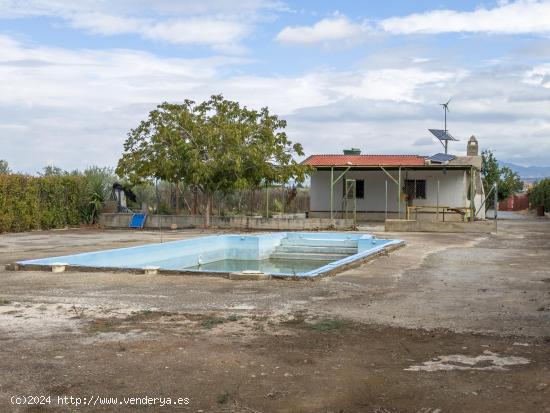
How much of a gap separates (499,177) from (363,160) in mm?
14228

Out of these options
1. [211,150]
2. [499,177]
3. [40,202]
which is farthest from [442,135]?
[40,202]

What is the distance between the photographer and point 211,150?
25.7 meters

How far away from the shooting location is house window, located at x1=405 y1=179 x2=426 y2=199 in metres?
32.6

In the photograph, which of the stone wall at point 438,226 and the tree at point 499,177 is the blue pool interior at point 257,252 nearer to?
the stone wall at point 438,226

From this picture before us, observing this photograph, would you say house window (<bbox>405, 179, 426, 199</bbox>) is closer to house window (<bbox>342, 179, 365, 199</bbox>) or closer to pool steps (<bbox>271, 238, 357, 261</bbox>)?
house window (<bbox>342, 179, 365, 199</bbox>)

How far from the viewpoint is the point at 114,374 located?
5246mm

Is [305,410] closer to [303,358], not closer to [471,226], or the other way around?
[303,358]

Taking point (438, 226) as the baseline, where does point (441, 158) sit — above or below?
above

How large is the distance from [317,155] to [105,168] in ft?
A: 39.1

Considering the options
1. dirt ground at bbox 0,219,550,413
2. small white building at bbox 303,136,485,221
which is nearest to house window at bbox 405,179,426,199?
small white building at bbox 303,136,485,221

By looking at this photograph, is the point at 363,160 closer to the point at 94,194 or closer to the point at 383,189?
the point at 383,189

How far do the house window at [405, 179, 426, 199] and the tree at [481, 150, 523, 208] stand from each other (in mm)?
12276

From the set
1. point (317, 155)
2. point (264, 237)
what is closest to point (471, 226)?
point (264, 237)

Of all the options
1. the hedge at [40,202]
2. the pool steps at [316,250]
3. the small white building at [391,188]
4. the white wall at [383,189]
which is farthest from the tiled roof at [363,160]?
the pool steps at [316,250]
